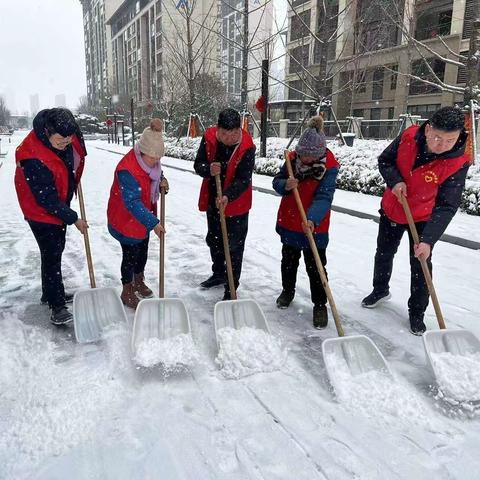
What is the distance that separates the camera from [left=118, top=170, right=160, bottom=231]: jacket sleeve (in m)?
3.10

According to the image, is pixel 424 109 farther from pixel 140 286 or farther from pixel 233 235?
pixel 140 286

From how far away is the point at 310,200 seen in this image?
10.6 feet

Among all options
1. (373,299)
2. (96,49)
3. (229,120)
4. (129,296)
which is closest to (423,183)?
(373,299)

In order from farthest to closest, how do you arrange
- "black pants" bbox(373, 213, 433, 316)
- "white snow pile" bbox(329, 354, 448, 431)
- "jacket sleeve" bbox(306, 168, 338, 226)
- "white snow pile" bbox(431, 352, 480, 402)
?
"black pants" bbox(373, 213, 433, 316), "jacket sleeve" bbox(306, 168, 338, 226), "white snow pile" bbox(431, 352, 480, 402), "white snow pile" bbox(329, 354, 448, 431)

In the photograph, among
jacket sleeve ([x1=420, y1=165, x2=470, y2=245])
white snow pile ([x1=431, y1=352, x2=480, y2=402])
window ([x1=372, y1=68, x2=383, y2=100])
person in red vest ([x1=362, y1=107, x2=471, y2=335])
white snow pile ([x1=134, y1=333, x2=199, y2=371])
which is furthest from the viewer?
window ([x1=372, y1=68, x2=383, y2=100])

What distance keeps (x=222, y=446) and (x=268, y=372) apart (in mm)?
691

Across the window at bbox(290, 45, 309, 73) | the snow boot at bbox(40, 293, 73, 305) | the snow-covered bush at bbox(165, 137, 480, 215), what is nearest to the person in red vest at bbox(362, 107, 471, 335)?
the snow boot at bbox(40, 293, 73, 305)

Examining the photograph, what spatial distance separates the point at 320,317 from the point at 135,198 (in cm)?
171

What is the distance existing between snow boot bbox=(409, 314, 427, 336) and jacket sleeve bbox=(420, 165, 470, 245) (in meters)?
0.67

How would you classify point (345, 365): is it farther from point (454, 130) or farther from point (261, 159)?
point (261, 159)

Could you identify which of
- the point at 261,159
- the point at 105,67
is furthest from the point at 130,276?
the point at 105,67

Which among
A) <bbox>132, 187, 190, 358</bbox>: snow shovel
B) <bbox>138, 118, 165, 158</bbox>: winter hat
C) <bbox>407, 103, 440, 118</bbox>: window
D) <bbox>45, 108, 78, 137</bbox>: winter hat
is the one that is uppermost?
<bbox>407, 103, 440, 118</bbox>: window

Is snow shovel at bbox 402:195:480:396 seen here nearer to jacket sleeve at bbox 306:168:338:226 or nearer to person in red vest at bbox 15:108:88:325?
jacket sleeve at bbox 306:168:338:226

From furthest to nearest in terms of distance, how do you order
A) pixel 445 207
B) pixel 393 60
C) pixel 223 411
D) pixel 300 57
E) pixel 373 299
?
pixel 393 60, pixel 300 57, pixel 373 299, pixel 445 207, pixel 223 411
